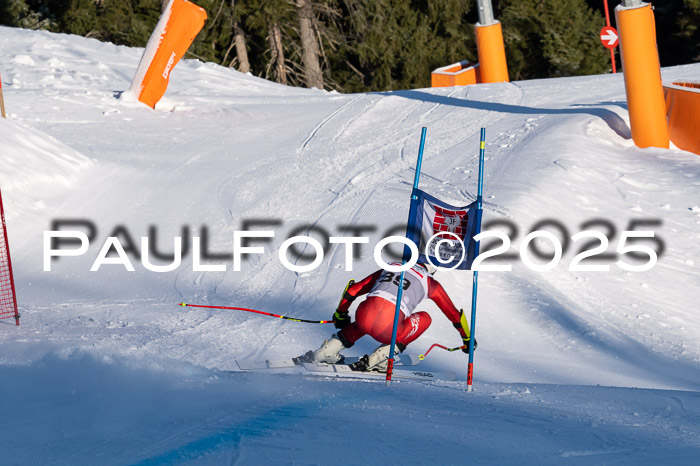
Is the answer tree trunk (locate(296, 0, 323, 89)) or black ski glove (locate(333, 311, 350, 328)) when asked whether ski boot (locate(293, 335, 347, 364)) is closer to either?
black ski glove (locate(333, 311, 350, 328))

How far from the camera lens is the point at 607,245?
34.8 ft

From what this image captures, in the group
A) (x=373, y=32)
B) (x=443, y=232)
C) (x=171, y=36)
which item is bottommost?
(x=443, y=232)

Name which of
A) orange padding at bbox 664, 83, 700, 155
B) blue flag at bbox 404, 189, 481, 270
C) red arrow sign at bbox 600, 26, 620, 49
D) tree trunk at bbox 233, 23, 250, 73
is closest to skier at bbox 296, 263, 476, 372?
blue flag at bbox 404, 189, 481, 270

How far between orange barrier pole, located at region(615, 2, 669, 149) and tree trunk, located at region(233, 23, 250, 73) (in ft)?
66.4

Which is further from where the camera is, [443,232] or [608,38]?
[608,38]

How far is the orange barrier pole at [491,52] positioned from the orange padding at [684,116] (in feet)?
23.7

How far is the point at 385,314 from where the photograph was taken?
21.9 ft

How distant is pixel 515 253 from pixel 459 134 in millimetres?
5407

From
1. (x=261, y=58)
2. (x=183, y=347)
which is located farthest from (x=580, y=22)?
(x=183, y=347)

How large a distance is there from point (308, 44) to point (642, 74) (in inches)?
733

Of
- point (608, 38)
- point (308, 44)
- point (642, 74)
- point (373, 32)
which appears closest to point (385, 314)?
point (642, 74)

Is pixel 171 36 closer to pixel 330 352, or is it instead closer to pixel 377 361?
pixel 330 352

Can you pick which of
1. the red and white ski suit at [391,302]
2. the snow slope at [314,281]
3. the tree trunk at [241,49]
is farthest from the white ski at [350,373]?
the tree trunk at [241,49]

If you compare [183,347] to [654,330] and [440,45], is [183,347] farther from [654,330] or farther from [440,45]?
[440,45]
